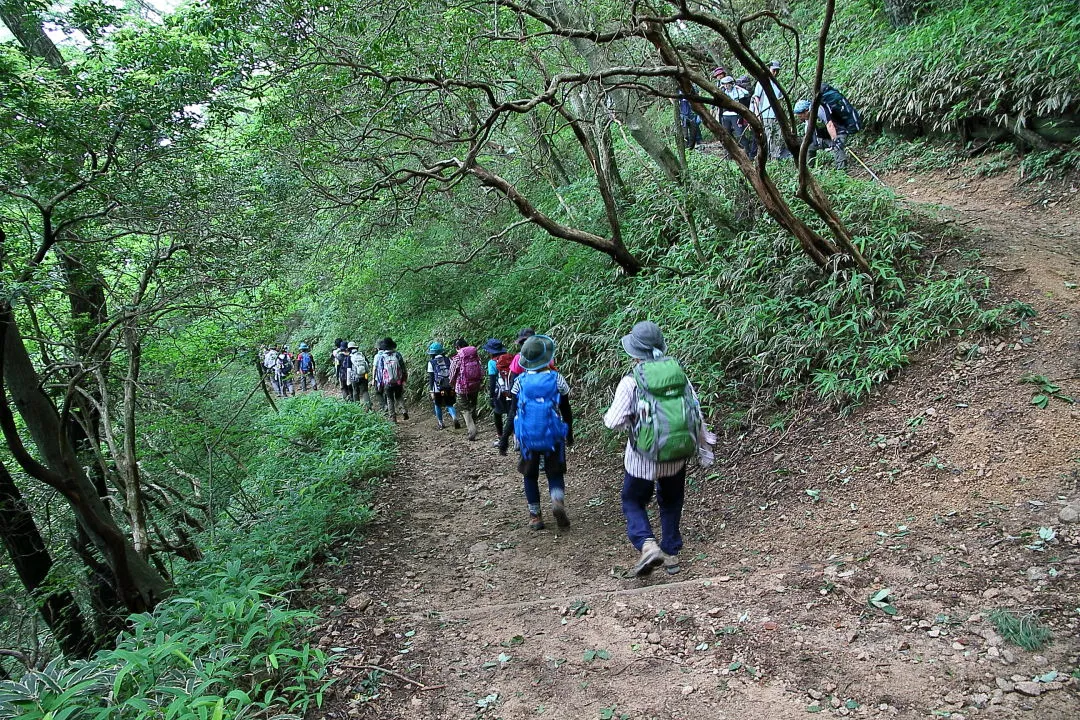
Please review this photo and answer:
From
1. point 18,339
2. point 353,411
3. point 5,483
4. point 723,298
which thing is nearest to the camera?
point 18,339

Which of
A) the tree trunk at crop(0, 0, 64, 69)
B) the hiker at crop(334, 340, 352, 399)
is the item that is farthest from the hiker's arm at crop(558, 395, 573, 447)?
the hiker at crop(334, 340, 352, 399)

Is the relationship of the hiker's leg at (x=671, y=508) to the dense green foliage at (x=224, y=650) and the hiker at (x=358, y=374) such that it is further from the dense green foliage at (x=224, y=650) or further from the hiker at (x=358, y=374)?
the hiker at (x=358, y=374)

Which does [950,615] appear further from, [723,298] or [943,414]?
[723,298]

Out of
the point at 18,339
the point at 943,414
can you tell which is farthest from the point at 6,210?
the point at 943,414

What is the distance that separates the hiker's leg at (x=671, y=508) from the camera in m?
4.34

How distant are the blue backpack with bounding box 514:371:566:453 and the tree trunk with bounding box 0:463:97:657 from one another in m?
5.15

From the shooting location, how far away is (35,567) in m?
6.62

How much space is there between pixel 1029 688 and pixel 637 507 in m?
2.27

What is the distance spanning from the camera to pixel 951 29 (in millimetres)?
9461

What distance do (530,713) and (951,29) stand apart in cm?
1142

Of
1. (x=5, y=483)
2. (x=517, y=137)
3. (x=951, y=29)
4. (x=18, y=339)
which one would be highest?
(x=517, y=137)

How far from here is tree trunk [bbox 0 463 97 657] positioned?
6.34 metres

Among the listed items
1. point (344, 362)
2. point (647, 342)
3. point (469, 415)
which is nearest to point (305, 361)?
point (344, 362)

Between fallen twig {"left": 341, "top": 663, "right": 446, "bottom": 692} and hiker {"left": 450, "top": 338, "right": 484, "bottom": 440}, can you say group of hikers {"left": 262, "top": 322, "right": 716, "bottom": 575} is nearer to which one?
hiker {"left": 450, "top": 338, "right": 484, "bottom": 440}
